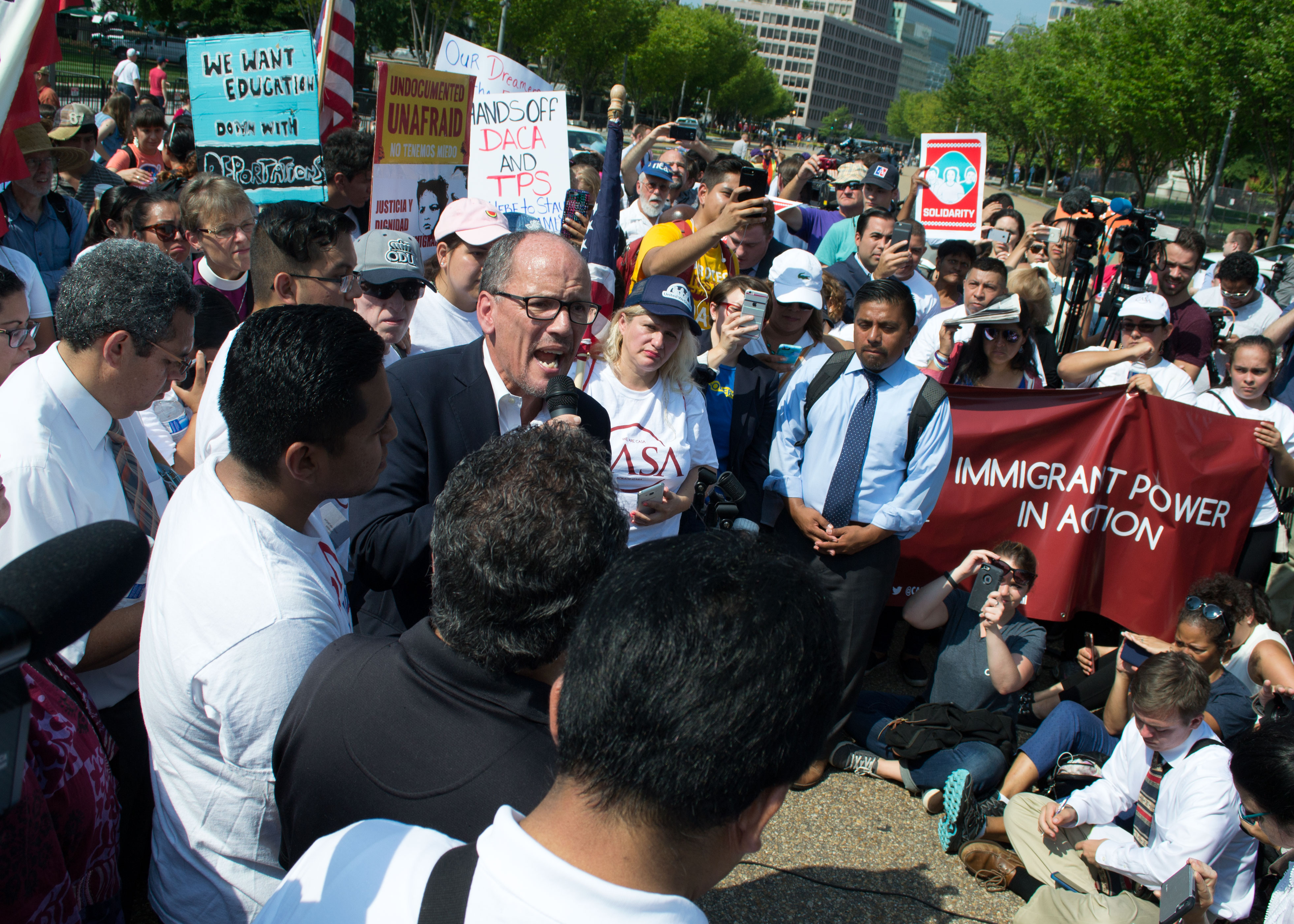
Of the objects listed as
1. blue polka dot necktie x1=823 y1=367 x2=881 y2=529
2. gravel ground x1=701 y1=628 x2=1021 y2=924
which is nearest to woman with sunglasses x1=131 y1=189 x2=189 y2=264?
blue polka dot necktie x1=823 y1=367 x2=881 y2=529

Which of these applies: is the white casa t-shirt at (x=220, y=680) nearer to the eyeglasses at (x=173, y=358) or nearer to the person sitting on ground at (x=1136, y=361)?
the eyeglasses at (x=173, y=358)

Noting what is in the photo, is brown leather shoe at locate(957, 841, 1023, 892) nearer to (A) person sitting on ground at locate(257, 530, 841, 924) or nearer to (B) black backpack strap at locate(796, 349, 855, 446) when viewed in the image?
(B) black backpack strap at locate(796, 349, 855, 446)

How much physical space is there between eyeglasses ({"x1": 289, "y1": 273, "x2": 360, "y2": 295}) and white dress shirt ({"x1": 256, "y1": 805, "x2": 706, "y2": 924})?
259 centimetres

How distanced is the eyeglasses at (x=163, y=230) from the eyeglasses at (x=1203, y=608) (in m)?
5.25

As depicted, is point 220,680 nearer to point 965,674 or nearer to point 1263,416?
point 965,674

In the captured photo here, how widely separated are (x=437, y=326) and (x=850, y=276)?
3170 mm

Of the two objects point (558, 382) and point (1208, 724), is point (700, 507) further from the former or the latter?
point (1208, 724)

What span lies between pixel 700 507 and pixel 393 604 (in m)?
1.64

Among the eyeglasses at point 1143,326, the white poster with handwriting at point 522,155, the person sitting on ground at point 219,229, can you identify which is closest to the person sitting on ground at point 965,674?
the eyeglasses at point 1143,326

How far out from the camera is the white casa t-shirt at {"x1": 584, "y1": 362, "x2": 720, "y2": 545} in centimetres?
338

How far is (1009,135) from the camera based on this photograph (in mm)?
62938

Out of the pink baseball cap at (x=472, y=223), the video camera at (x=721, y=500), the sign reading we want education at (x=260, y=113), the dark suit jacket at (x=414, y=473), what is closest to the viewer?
the dark suit jacket at (x=414, y=473)

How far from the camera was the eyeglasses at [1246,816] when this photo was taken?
2.94 m

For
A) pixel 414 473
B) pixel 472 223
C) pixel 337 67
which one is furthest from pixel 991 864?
pixel 337 67
